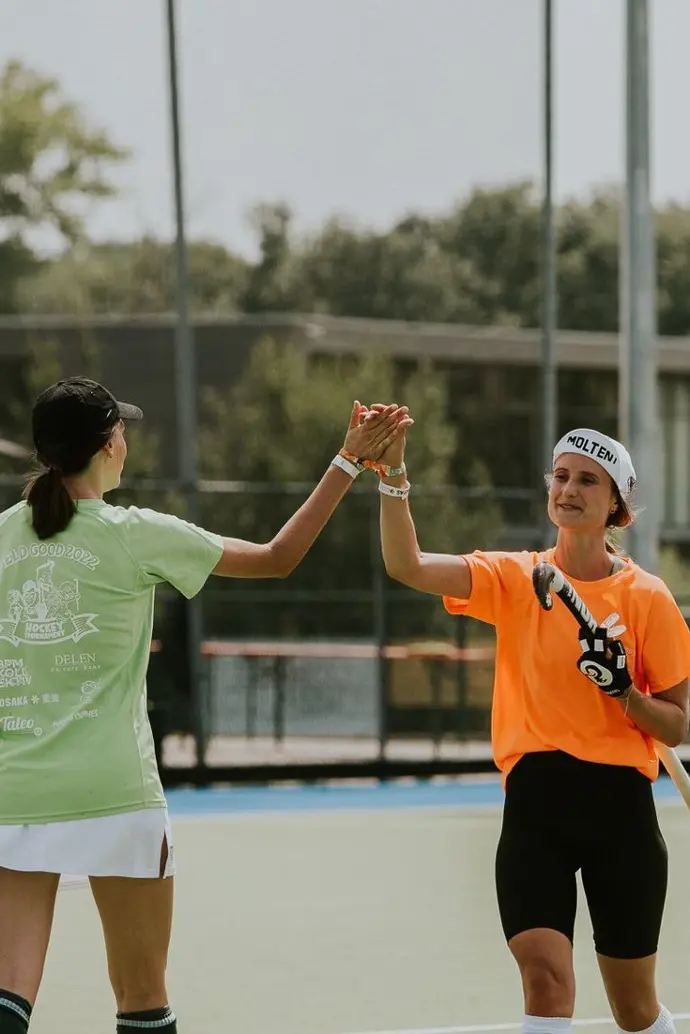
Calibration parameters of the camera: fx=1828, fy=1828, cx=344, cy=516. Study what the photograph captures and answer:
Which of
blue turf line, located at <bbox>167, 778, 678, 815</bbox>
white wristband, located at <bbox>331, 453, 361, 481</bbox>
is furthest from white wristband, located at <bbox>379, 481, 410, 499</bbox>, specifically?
blue turf line, located at <bbox>167, 778, 678, 815</bbox>

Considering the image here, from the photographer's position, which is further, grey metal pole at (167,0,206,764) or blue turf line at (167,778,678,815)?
grey metal pole at (167,0,206,764)

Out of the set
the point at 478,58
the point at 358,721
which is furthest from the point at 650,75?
the point at 358,721

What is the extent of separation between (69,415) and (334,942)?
4048 mm

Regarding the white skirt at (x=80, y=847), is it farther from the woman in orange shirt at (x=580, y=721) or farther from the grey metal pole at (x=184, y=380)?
the grey metal pole at (x=184, y=380)

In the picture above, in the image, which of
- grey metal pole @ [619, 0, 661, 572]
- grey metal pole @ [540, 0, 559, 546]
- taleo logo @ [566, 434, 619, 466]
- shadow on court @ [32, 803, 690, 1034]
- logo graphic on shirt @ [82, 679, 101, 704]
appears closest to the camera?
logo graphic on shirt @ [82, 679, 101, 704]

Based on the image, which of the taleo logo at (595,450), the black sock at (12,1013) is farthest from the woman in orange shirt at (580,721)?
the black sock at (12,1013)

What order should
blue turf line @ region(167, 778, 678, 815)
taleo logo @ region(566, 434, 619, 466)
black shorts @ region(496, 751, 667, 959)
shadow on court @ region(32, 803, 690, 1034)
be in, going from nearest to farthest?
black shorts @ region(496, 751, 667, 959), taleo logo @ region(566, 434, 619, 466), shadow on court @ region(32, 803, 690, 1034), blue turf line @ region(167, 778, 678, 815)

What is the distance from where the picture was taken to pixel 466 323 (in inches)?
1214

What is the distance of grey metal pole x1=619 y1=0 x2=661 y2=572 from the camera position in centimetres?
1362

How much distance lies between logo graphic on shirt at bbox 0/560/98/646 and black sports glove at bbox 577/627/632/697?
111cm

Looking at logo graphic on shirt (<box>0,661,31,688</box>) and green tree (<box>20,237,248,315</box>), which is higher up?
green tree (<box>20,237,248,315</box>)

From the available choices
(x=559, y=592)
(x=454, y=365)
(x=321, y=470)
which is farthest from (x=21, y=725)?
(x=454, y=365)

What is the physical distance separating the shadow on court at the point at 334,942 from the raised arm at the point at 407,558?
209 cm

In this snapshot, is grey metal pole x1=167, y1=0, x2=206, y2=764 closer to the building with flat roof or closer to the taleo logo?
the taleo logo
